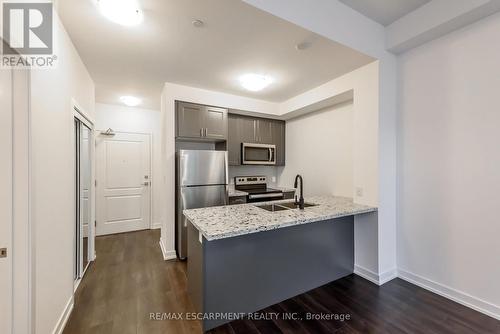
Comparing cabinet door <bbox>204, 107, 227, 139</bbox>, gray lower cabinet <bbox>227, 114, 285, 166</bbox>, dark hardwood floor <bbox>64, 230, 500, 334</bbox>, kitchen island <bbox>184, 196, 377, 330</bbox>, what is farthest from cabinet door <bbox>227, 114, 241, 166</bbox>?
dark hardwood floor <bbox>64, 230, 500, 334</bbox>

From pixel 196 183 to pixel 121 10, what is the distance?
7.10ft

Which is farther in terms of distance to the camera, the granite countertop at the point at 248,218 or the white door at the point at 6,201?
the granite countertop at the point at 248,218

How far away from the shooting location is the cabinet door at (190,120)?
328 centimetres

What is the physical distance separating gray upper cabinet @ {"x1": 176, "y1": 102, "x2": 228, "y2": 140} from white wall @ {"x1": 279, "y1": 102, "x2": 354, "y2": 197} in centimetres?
160

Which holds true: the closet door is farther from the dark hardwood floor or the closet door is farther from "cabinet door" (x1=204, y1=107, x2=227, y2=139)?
"cabinet door" (x1=204, y1=107, x2=227, y2=139)

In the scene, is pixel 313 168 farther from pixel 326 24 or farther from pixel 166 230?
pixel 166 230

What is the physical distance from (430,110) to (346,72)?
1.08 metres

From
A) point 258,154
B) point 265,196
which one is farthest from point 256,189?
point 258,154

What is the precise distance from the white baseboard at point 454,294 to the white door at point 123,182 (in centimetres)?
470

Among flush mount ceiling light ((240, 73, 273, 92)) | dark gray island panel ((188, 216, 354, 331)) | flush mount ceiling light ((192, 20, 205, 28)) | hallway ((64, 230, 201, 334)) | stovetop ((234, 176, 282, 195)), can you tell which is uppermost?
flush mount ceiling light ((192, 20, 205, 28))

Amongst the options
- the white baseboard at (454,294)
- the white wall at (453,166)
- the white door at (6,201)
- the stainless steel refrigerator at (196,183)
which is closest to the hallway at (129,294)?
the stainless steel refrigerator at (196,183)

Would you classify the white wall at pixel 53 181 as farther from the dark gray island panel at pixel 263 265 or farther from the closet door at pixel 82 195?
the dark gray island panel at pixel 263 265

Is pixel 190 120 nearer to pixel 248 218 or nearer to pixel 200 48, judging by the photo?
pixel 200 48

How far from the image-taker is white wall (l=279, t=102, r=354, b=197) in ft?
11.0
